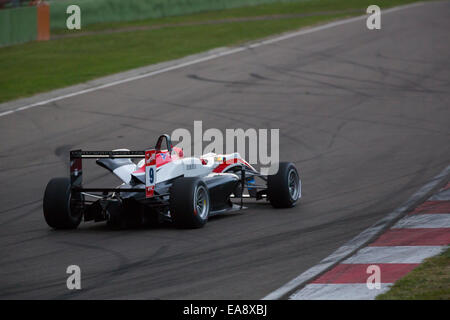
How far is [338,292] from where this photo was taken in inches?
272

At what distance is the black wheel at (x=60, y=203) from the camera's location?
9766 millimetres

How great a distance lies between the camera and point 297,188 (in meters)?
11.5

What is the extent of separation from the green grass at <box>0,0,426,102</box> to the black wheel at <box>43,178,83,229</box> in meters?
11.4

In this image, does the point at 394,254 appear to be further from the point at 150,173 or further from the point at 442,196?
the point at 442,196

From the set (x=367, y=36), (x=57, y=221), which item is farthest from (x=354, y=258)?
(x=367, y=36)

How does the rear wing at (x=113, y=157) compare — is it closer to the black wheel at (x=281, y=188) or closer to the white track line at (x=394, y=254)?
the black wheel at (x=281, y=188)

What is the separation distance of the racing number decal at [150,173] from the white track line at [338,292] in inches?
120

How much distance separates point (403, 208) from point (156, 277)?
4370mm

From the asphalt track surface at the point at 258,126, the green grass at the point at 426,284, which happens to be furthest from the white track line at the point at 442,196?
the green grass at the point at 426,284

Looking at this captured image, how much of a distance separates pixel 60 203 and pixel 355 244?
11.9 ft

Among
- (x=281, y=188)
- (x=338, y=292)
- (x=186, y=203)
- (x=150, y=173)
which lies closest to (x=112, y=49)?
(x=281, y=188)

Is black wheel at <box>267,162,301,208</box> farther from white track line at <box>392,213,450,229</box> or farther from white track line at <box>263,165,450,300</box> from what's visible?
white track line at <box>392,213,450,229</box>

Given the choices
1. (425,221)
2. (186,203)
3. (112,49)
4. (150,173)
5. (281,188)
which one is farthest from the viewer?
(112,49)

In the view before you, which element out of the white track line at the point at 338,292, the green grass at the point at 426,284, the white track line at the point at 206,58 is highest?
the white track line at the point at 206,58
